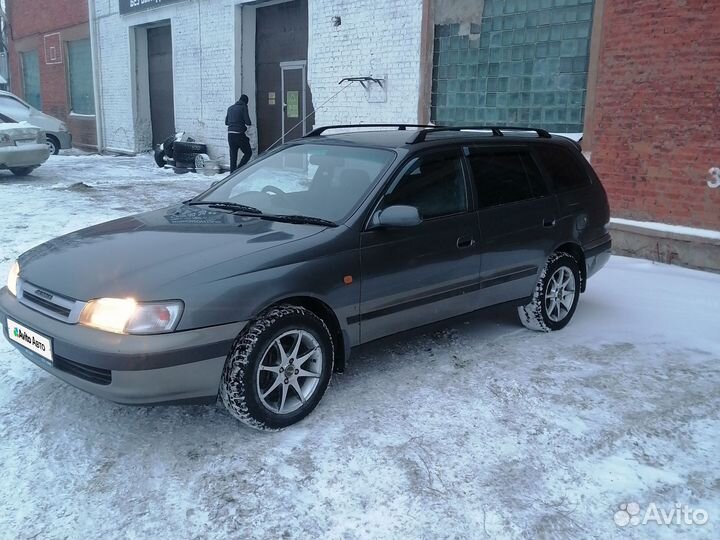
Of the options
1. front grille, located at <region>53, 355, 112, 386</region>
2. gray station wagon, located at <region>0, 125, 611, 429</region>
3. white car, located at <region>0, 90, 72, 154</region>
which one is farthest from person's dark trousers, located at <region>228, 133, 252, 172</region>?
front grille, located at <region>53, 355, 112, 386</region>

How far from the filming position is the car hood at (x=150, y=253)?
311 cm

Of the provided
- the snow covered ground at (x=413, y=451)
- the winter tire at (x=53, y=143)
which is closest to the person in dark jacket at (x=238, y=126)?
the winter tire at (x=53, y=143)

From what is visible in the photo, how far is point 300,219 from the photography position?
12.4 ft

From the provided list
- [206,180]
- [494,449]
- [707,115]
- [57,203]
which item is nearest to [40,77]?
[206,180]

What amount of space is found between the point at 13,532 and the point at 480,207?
10.5ft

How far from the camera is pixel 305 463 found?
3.13 meters

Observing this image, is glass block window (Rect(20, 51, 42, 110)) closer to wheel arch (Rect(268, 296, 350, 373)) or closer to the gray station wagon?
the gray station wagon

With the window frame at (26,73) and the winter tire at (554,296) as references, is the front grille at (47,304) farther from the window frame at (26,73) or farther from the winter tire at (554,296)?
the window frame at (26,73)

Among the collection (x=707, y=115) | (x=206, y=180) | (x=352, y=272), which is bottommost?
(x=206, y=180)

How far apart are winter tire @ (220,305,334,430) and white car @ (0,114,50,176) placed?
1094 centimetres

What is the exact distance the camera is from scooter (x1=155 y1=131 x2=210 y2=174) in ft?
49.4

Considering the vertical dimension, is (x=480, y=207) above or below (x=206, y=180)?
above

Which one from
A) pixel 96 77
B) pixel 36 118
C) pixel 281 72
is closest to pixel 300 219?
pixel 281 72

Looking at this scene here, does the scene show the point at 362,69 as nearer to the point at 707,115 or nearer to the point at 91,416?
the point at 707,115
